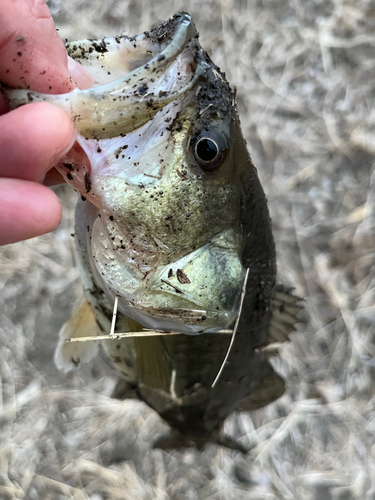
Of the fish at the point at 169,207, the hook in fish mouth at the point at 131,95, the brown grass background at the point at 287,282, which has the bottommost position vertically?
Answer: the brown grass background at the point at 287,282

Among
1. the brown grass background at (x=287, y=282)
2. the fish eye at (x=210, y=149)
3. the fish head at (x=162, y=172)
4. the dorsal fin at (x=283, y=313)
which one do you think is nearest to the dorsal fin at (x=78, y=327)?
the fish head at (x=162, y=172)

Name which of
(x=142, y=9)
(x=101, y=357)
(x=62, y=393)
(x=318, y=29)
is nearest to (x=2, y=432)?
(x=62, y=393)

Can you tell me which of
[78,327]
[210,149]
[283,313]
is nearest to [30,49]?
[210,149]

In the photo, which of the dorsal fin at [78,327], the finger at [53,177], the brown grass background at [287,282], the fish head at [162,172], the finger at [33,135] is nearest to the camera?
the finger at [33,135]

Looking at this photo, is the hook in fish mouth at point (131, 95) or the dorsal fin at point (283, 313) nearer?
the hook in fish mouth at point (131, 95)

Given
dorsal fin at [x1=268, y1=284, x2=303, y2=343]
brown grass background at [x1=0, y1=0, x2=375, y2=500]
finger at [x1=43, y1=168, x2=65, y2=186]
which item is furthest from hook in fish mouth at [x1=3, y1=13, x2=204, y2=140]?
brown grass background at [x1=0, y1=0, x2=375, y2=500]

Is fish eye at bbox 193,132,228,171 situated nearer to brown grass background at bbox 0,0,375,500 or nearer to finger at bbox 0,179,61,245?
finger at bbox 0,179,61,245

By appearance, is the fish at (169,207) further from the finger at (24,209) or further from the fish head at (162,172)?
the finger at (24,209)

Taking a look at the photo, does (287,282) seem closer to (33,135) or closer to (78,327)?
(78,327)

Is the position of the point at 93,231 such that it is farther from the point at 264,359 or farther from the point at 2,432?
the point at 2,432
